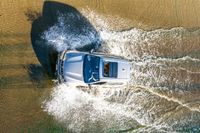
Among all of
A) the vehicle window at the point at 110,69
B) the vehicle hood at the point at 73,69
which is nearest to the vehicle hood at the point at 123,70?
the vehicle window at the point at 110,69

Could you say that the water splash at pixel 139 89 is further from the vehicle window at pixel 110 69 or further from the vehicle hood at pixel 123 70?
the vehicle window at pixel 110 69

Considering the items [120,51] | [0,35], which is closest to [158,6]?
[120,51]

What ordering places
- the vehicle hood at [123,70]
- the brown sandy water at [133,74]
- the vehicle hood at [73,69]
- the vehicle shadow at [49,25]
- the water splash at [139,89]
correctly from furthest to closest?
the water splash at [139,89] → the vehicle hood at [123,70] → the vehicle shadow at [49,25] → the brown sandy water at [133,74] → the vehicle hood at [73,69]

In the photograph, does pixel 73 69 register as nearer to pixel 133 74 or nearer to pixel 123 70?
pixel 123 70

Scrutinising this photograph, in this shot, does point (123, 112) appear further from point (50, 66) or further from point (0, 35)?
point (0, 35)

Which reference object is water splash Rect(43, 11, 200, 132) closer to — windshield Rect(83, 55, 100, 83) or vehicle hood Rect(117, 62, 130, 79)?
vehicle hood Rect(117, 62, 130, 79)

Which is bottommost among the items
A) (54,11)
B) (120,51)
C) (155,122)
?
(155,122)
